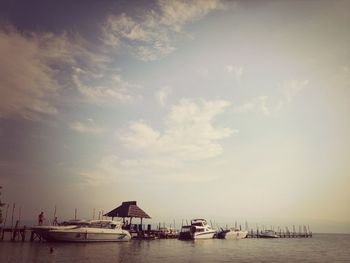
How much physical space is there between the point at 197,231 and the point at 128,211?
17676 mm

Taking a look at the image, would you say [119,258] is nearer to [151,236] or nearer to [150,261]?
[150,261]

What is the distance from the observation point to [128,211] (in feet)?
201

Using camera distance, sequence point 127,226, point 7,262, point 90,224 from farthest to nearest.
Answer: point 127,226, point 90,224, point 7,262

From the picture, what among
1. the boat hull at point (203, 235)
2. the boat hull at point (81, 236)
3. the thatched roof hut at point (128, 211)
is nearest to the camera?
the boat hull at point (81, 236)

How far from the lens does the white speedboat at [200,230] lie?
68.2 m

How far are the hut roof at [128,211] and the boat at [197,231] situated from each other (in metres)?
10.5

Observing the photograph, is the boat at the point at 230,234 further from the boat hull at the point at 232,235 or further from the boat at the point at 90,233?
the boat at the point at 90,233

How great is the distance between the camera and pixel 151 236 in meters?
67.6

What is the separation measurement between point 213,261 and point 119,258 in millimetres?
10739

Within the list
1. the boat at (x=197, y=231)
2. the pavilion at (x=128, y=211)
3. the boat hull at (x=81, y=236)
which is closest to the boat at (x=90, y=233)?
the boat hull at (x=81, y=236)

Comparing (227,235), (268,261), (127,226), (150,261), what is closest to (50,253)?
(150,261)

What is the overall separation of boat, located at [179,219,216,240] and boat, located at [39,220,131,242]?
18.3 m

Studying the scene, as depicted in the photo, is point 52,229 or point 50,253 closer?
point 50,253

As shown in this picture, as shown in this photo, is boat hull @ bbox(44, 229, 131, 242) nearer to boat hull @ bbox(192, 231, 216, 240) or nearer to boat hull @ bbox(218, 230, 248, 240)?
boat hull @ bbox(192, 231, 216, 240)
